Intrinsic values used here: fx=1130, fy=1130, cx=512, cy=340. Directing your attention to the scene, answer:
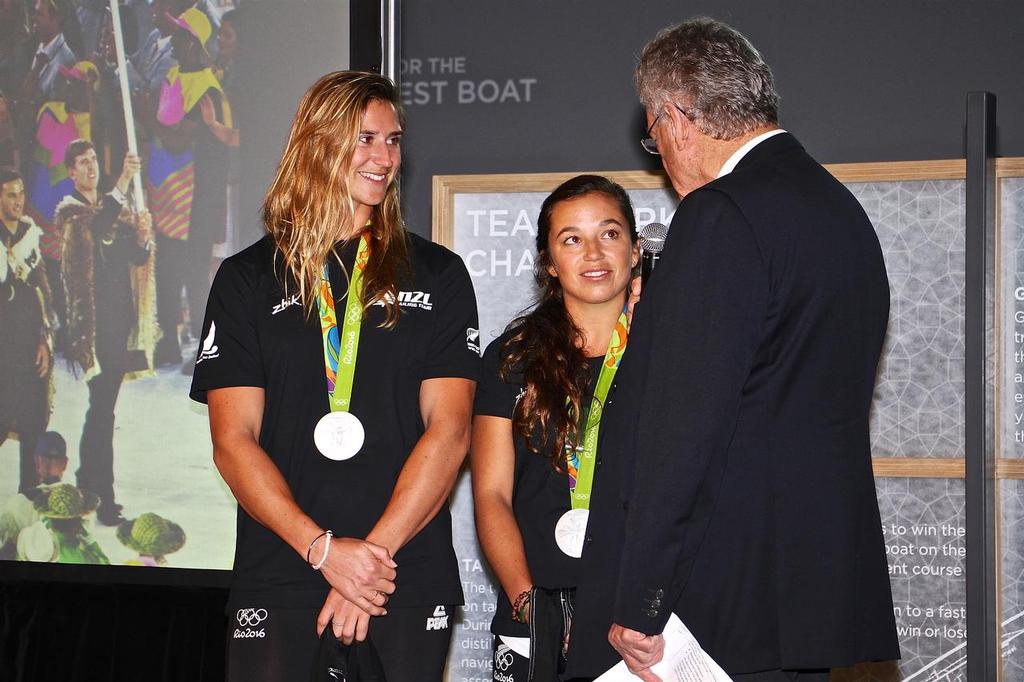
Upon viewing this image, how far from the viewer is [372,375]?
245cm

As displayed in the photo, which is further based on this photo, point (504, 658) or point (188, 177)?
point (188, 177)

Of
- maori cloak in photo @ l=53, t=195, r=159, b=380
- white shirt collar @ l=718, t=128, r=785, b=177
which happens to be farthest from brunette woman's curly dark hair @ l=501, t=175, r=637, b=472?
maori cloak in photo @ l=53, t=195, r=159, b=380

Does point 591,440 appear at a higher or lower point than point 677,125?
lower

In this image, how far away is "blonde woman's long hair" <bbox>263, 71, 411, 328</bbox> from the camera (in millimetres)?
2514

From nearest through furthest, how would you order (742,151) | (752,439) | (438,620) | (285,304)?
(752,439)
(742,151)
(438,620)
(285,304)

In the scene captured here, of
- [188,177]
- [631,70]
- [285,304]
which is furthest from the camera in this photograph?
[188,177]

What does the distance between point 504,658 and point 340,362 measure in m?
0.76

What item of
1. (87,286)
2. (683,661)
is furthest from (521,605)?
(87,286)

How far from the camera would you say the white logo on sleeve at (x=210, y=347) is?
2482 millimetres

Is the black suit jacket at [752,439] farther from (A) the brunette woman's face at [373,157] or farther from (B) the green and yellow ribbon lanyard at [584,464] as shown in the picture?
(A) the brunette woman's face at [373,157]

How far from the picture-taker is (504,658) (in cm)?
253

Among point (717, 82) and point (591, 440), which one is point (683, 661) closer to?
point (591, 440)

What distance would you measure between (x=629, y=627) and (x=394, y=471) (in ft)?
2.69

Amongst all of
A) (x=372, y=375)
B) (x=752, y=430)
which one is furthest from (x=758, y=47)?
(x=752, y=430)
